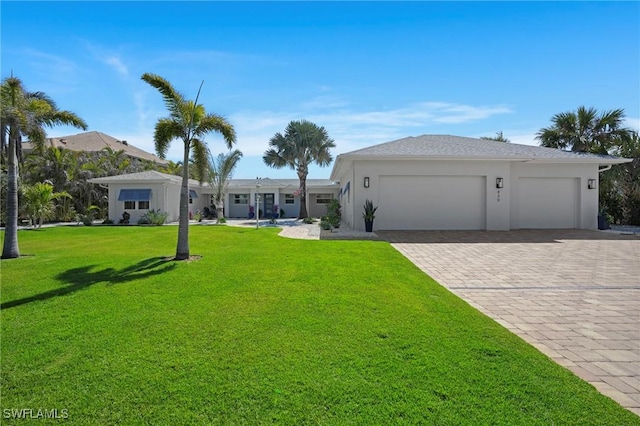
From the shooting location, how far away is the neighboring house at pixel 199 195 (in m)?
26.9

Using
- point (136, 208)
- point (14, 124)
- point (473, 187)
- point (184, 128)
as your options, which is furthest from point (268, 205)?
point (14, 124)

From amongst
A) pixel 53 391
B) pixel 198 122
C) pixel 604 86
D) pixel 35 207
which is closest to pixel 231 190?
pixel 35 207

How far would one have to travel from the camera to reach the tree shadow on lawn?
6.45 m

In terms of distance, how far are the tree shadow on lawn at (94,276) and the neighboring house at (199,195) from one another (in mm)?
18906

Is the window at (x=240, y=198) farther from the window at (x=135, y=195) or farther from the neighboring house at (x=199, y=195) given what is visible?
the window at (x=135, y=195)

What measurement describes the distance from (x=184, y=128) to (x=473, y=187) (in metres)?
14.5

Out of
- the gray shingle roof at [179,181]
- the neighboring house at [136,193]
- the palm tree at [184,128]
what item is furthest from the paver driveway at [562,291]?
the gray shingle roof at [179,181]

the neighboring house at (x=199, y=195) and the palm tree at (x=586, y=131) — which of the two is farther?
the neighboring house at (x=199, y=195)

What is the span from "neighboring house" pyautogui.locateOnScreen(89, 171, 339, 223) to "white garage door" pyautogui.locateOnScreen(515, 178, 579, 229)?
58.6 ft

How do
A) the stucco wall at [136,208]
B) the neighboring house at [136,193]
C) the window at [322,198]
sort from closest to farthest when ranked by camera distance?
the neighboring house at [136,193] → the stucco wall at [136,208] → the window at [322,198]

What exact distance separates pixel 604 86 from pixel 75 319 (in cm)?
1943

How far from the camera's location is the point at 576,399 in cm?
304

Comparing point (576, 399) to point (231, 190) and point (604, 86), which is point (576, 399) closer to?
point (604, 86)

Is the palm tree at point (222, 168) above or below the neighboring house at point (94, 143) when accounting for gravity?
below
